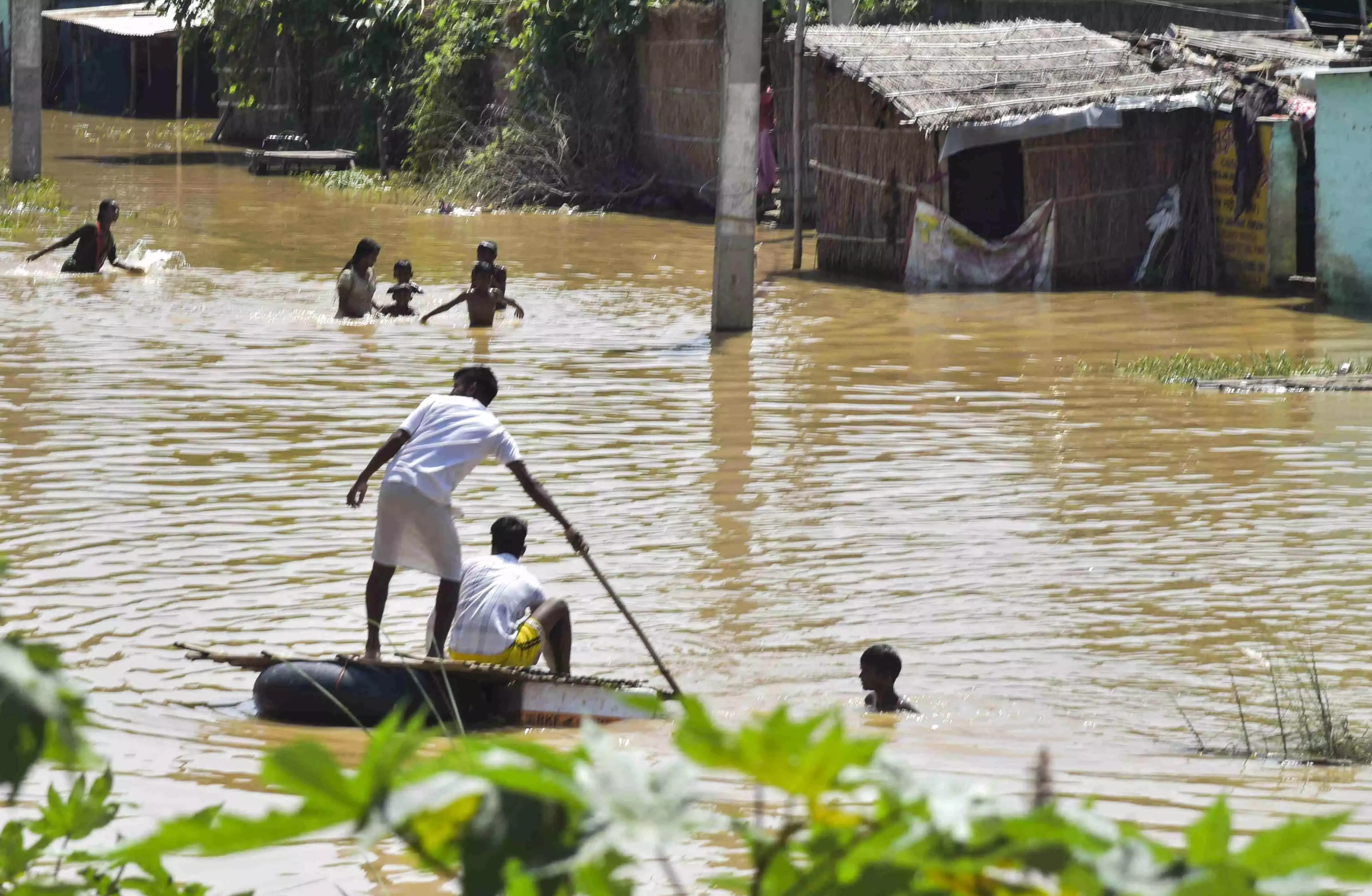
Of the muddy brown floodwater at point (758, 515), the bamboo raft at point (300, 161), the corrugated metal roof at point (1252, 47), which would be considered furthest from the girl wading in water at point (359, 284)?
the bamboo raft at point (300, 161)

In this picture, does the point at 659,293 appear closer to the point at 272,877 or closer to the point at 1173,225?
the point at 1173,225

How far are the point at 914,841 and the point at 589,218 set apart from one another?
22.5m

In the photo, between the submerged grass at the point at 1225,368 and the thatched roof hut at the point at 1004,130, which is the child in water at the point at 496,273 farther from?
the submerged grass at the point at 1225,368

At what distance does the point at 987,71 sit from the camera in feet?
58.7

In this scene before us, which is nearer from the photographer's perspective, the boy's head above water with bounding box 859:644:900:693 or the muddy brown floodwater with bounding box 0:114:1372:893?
the muddy brown floodwater with bounding box 0:114:1372:893

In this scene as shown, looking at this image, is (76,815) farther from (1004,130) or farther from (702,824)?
(1004,130)

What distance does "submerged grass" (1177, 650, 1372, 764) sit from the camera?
5.38m

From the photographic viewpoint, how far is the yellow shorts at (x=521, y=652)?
21.1ft

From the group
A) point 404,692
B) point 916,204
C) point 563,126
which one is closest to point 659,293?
point 916,204

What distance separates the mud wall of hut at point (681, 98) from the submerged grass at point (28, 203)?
7549 millimetres

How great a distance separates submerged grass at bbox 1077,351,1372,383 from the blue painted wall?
2.97 metres

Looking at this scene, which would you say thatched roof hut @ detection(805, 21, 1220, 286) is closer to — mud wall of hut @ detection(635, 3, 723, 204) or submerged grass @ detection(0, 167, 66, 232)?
mud wall of hut @ detection(635, 3, 723, 204)

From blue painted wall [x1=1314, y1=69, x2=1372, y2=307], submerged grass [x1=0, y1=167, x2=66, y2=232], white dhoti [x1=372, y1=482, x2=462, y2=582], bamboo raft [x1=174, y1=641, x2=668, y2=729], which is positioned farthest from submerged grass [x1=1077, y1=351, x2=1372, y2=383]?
submerged grass [x1=0, y1=167, x2=66, y2=232]

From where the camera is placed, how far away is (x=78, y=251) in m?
17.3
